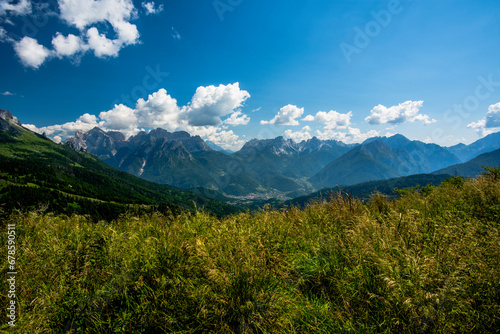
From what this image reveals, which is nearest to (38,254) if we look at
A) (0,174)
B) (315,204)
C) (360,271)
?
(360,271)

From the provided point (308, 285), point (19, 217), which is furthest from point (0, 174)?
point (308, 285)

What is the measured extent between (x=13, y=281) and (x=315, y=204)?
9.07m

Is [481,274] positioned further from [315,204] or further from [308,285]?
[315,204]

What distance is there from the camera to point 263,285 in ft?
12.3

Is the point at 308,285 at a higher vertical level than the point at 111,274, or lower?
lower

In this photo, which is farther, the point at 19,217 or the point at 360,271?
the point at 19,217

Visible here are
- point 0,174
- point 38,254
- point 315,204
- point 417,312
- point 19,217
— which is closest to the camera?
point 417,312

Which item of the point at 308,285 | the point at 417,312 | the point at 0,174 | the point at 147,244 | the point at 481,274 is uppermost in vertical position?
the point at 0,174

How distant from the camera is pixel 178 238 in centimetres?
502

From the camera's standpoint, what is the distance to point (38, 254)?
15.9 feet

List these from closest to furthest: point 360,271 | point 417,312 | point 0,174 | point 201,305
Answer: point 417,312, point 201,305, point 360,271, point 0,174

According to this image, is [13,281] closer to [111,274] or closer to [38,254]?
[38,254]

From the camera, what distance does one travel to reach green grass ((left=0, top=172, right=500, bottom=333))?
9.68 ft

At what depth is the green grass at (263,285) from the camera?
9.68ft
